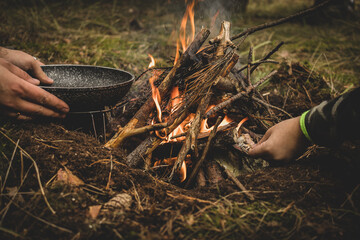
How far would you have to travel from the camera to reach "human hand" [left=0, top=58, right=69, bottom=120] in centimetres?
137

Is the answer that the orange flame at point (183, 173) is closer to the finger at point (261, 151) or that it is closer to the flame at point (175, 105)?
the flame at point (175, 105)

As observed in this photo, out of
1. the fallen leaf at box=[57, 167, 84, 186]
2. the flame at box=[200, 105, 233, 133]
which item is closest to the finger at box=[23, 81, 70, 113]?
the fallen leaf at box=[57, 167, 84, 186]

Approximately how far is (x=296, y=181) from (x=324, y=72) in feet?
10.3

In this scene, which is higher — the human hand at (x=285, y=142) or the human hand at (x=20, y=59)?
the human hand at (x=20, y=59)

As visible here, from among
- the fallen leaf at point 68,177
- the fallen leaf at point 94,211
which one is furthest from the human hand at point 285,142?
the fallen leaf at point 68,177

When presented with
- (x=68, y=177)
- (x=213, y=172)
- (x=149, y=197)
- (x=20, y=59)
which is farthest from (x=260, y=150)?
(x=20, y=59)

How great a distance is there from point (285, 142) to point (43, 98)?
1.65 meters

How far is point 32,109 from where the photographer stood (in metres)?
1.51

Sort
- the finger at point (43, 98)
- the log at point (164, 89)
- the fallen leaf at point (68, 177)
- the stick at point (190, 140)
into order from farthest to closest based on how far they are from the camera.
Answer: the log at point (164, 89)
the stick at point (190, 140)
the finger at point (43, 98)
the fallen leaf at point (68, 177)

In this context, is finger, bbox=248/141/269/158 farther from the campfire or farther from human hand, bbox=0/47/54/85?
human hand, bbox=0/47/54/85

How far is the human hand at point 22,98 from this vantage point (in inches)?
53.8

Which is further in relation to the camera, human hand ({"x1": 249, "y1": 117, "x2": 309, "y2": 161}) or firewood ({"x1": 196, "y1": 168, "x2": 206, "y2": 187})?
A: firewood ({"x1": 196, "y1": 168, "x2": 206, "y2": 187})

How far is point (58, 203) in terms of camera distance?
3.67 feet

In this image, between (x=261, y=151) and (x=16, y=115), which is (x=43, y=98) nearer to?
(x=16, y=115)
